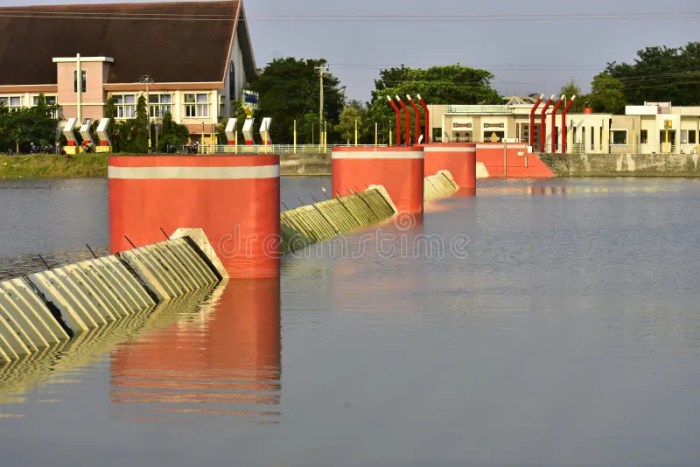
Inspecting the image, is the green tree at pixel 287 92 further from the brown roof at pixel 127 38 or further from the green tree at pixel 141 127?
the green tree at pixel 141 127

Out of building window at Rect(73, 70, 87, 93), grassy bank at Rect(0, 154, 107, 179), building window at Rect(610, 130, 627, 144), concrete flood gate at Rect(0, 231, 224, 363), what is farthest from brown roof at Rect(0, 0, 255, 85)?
concrete flood gate at Rect(0, 231, 224, 363)

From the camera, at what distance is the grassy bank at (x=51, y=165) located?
287ft

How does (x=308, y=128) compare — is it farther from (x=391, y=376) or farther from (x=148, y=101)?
(x=391, y=376)

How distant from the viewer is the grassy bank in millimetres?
87438

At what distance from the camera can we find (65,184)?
254 ft

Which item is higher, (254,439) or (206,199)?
(206,199)

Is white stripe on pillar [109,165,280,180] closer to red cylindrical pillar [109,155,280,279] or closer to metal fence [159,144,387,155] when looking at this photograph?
red cylindrical pillar [109,155,280,279]

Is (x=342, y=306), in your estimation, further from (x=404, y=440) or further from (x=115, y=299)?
(x=404, y=440)

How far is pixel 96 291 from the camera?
647 inches

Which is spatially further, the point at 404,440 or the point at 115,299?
the point at 115,299

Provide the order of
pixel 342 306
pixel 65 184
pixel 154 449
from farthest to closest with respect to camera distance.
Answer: pixel 65 184 < pixel 342 306 < pixel 154 449

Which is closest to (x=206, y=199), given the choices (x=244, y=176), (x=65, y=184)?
(x=244, y=176)

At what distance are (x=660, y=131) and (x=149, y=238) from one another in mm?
78590

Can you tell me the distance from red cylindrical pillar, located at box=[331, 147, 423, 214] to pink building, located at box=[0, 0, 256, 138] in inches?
2138
